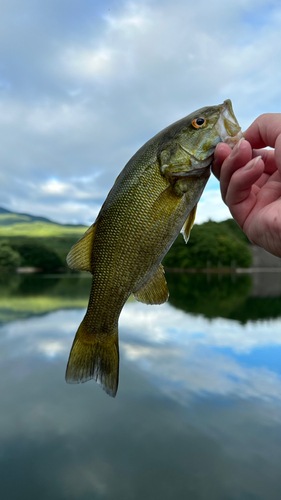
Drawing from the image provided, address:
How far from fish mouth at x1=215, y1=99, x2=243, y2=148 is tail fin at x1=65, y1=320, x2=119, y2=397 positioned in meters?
1.92

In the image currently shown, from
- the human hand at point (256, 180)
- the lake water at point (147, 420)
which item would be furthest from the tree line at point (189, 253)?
the human hand at point (256, 180)

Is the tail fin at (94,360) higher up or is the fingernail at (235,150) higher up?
the fingernail at (235,150)

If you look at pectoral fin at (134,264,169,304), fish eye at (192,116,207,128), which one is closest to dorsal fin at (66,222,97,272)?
pectoral fin at (134,264,169,304)

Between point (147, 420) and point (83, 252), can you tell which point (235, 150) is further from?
point (147, 420)

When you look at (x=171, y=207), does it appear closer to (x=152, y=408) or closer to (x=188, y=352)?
(x=152, y=408)

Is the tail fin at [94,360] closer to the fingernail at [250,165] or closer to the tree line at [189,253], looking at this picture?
the fingernail at [250,165]

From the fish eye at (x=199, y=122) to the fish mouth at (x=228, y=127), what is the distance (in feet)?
0.35

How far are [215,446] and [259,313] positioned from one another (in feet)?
122

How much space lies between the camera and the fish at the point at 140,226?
2572 millimetres

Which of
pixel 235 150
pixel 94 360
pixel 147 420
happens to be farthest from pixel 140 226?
pixel 147 420

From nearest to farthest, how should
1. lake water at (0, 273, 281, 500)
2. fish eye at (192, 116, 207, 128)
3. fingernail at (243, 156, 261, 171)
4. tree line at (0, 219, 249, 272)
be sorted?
1. fingernail at (243, 156, 261, 171)
2. fish eye at (192, 116, 207, 128)
3. lake water at (0, 273, 281, 500)
4. tree line at (0, 219, 249, 272)

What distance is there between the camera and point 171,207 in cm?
260

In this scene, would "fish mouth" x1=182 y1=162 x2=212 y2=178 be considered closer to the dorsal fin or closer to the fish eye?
the fish eye

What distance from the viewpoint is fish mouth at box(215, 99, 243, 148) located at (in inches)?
101
